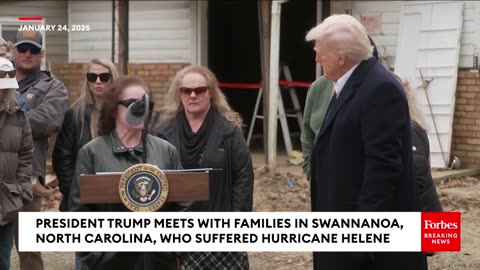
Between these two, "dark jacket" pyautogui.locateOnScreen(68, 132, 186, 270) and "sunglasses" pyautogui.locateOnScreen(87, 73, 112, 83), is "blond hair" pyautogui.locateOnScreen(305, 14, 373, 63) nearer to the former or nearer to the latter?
"dark jacket" pyautogui.locateOnScreen(68, 132, 186, 270)

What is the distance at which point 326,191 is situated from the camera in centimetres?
422

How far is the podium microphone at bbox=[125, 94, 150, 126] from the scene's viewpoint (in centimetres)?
432

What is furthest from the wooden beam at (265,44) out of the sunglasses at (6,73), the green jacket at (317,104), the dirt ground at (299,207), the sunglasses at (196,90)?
the sunglasses at (6,73)

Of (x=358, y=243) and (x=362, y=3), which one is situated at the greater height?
(x=362, y=3)

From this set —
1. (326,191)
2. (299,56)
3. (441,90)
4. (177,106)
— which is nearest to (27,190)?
(177,106)

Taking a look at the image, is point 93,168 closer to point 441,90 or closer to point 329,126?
point 329,126

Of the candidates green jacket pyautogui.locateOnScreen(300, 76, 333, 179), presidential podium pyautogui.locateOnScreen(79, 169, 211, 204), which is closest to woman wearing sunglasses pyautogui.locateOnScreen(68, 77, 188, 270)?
presidential podium pyautogui.locateOnScreen(79, 169, 211, 204)

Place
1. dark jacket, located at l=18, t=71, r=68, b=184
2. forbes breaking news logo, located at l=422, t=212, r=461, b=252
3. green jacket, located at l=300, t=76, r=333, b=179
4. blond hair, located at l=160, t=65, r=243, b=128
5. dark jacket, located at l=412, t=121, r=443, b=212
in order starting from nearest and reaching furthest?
forbes breaking news logo, located at l=422, t=212, r=461, b=252, dark jacket, located at l=412, t=121, r=443, b=212, blond hair, located at l=160, t=65, r=243, b=128, green jacket, located at l=300, t=76, r=333, b=179, dark jacket, located at l=18, t=71, r=68, b=184

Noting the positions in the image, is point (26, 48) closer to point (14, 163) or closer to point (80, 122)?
point (80, 122)

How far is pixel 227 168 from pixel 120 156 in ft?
3.59

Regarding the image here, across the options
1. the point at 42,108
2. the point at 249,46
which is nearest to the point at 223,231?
the point at 42,108

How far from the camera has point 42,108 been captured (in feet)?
19.7

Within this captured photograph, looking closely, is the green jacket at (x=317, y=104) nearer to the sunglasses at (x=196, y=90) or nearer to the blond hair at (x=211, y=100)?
the blond hair at (x=211, y=100)

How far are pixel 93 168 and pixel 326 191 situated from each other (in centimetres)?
114
